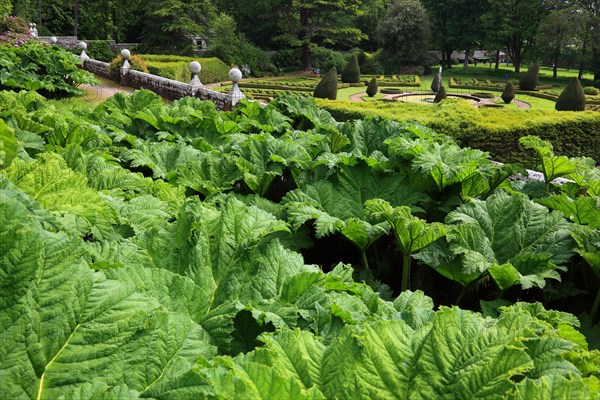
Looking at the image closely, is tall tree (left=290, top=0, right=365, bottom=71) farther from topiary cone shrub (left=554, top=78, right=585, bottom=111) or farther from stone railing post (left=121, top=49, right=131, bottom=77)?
topiary cone shrub (left=554, top=78, right=585, bottom=111)

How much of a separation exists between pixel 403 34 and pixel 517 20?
8.02 metres

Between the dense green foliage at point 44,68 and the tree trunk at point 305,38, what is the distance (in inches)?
946

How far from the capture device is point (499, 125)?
10773 mm

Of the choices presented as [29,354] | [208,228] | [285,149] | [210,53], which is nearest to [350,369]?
[29,354]

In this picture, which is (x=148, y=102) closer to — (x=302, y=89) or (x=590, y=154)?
(x=590, y=154)

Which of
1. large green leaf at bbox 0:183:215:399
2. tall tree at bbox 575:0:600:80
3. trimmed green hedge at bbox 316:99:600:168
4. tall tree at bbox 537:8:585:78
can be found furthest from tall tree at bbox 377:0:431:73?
large green leaf at bbox 0:183:215:399

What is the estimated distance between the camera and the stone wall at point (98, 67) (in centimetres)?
2098

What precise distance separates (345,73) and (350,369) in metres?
29.4

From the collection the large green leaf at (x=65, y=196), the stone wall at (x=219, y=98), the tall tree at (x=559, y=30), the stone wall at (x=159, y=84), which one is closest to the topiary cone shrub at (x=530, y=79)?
the tall tree at (x=559, y=30)

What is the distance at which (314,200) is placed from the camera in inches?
165

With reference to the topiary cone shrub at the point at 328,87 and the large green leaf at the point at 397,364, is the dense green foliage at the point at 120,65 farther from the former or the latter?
the large green leaf at the point at 397,364

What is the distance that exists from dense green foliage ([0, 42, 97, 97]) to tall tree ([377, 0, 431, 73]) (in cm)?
2770

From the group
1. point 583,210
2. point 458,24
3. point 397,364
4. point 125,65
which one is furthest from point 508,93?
point 397,364

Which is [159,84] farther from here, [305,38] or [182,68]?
[305,38]
